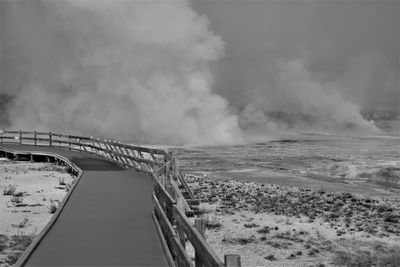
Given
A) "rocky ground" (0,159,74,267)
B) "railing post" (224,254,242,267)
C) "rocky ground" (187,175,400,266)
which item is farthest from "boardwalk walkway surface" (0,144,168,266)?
"railing post" (224,254,242,267)

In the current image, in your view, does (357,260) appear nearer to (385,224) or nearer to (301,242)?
(301,242)

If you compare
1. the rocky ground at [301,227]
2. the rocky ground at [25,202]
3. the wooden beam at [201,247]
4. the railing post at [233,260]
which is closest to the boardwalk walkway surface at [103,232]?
the rocky ground at [25,202]

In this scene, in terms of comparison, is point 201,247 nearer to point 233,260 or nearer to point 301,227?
point 233,260

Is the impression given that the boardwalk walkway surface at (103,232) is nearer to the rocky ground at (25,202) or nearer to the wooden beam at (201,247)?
the rocky ground at (25,202)

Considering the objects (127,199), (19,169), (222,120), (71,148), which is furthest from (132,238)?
(222,120)

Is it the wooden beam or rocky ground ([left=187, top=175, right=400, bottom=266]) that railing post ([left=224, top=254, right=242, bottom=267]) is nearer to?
the wooden beam
